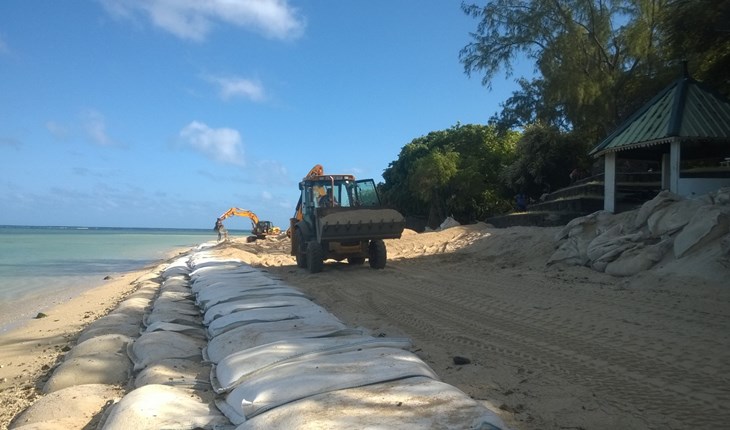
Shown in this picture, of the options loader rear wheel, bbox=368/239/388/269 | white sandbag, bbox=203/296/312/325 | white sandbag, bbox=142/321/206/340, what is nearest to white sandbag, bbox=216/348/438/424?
white sandbag, bbox=142/321/206/340

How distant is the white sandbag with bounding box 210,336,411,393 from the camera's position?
12.3ft

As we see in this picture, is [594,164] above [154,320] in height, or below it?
above

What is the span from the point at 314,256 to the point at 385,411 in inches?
377

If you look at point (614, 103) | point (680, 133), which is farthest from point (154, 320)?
point (614, 103)

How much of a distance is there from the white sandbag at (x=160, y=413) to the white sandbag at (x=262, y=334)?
1119 mm

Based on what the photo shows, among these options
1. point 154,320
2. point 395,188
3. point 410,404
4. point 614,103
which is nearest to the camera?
point 410,404

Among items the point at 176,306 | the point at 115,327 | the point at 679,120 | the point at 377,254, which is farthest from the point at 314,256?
the point at 679,120

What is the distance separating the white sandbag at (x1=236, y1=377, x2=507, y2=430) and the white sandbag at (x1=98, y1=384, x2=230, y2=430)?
1.49 ft

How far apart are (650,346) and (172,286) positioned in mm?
8370

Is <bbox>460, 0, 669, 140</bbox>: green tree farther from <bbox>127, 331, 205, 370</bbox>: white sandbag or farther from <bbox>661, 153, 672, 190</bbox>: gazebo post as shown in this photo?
<bbox>127, 331, 205, 370</bbox>: white sandbag

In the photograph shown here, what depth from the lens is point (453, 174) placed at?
88.5 ft

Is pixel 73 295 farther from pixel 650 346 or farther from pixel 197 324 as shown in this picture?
pixel 650 346

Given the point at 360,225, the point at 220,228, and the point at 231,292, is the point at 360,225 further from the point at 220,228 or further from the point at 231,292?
the point at 220,228

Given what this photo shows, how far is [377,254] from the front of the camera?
1269cm
